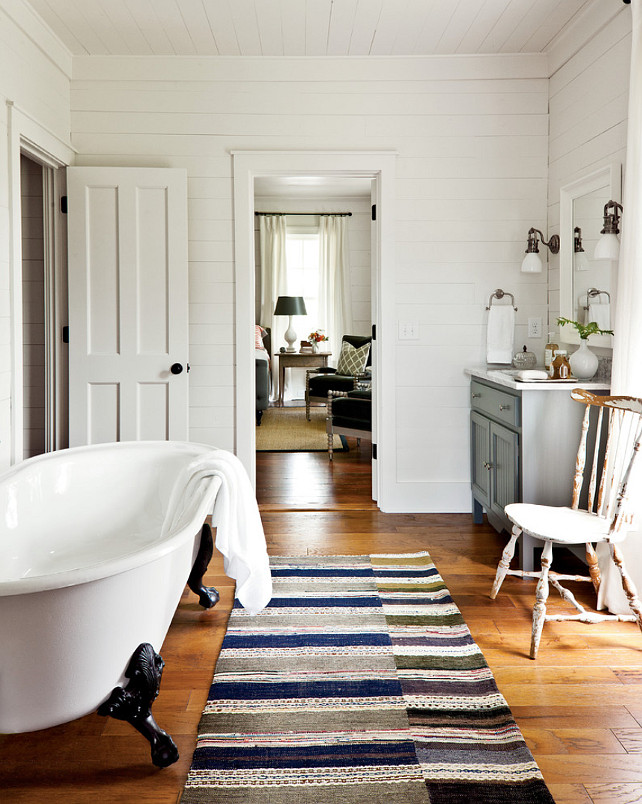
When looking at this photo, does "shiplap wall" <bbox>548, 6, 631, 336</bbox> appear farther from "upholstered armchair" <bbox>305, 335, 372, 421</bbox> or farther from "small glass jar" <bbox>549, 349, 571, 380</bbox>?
"upholstered armchair" <bbox>305, 335, 372, 421</bbox>

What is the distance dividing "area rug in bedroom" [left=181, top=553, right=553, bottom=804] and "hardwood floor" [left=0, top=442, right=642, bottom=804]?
0.20ft

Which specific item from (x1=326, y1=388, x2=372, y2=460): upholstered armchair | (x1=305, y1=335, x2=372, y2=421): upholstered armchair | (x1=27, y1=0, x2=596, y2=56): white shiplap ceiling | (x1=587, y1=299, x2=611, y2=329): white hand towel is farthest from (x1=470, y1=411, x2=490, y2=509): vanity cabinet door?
(x1=305, y1=335, x2=372, y2=421): upholstered armchair

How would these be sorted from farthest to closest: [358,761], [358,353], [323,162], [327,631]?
[358,353], [323,162], [327,631], [358,761]

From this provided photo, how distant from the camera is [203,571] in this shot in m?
2.90

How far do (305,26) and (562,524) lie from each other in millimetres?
2930

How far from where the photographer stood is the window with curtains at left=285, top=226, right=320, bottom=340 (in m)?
9.36

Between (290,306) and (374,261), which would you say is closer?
(374,261)

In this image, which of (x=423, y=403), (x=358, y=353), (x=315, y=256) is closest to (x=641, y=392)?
(x=423, y=403)

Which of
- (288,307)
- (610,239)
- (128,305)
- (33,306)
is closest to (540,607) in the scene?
(610,239)

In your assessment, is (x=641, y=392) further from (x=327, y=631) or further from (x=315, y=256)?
(x=315, y=256)

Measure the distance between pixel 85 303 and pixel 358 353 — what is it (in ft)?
12.9

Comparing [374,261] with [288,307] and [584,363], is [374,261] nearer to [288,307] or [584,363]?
[584,363]

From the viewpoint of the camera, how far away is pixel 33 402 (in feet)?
14.1

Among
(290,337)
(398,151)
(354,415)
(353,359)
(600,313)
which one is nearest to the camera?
(600,313)
